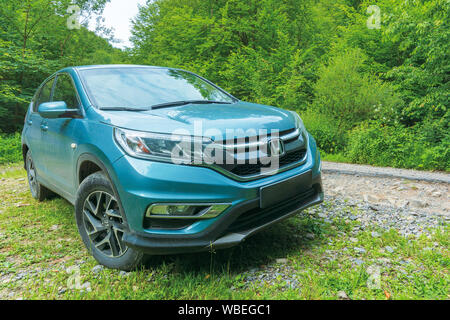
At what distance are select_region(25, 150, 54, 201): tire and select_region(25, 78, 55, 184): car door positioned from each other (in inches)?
12.1

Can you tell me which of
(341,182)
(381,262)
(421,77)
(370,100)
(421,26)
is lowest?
(341,182)

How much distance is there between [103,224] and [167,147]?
898 millimetres

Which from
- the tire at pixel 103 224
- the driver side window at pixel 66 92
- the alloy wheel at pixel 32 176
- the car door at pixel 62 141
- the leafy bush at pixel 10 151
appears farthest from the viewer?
the leafy bush at pixel 10 151

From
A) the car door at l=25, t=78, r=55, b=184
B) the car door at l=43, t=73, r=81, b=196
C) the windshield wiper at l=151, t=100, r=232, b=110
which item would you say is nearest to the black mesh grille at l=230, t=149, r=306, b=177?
the windshield wiper at l=151, t=100, r=232, b=110

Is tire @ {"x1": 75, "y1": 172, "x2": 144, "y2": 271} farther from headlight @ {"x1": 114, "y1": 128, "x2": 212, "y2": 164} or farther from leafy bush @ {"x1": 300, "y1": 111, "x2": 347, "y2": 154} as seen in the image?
leafy bush @ {"x1": 300, "y1": 111, "x2": 347, "y2": 154}

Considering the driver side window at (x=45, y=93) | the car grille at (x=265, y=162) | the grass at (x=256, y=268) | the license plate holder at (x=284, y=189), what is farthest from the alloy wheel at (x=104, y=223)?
the driver side window at (x=45, y=93)

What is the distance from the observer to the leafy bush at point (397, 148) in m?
6.29

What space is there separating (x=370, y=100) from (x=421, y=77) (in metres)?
1.17

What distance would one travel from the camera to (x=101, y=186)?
7.71ft

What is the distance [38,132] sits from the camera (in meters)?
3.63

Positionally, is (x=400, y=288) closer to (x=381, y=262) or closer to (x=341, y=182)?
(x=381, y=262)

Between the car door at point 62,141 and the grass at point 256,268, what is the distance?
584 millimetres

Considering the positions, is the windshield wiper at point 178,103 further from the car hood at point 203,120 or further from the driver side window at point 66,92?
the driver side window at point 66,92
